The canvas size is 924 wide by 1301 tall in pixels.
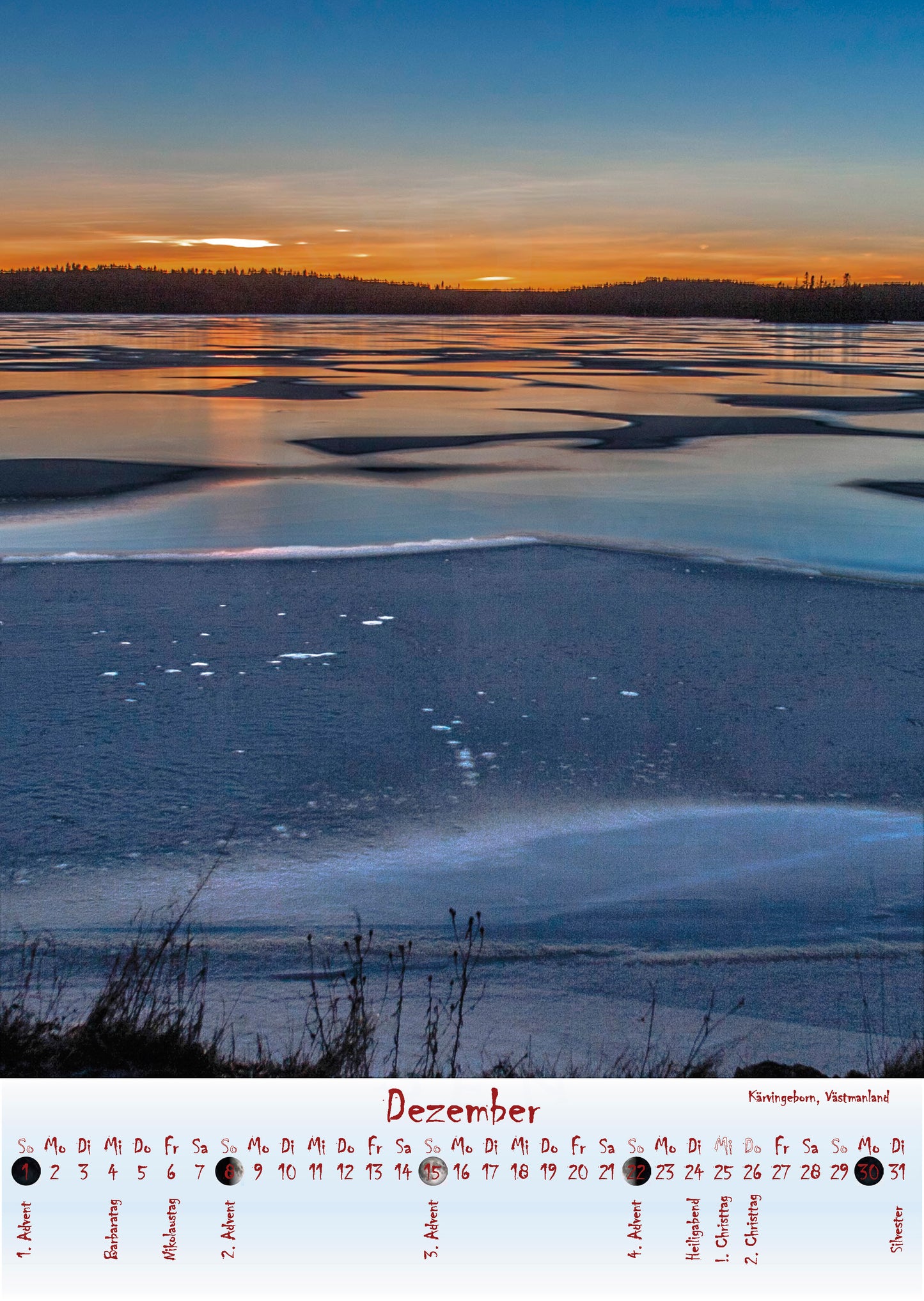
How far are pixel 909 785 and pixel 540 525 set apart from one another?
6.18 metres

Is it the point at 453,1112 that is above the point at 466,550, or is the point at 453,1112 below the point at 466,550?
below

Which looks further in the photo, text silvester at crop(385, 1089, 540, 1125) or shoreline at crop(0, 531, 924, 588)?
shoreline at crop(0, 531, 924, 588)

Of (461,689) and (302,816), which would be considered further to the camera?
(461,689)

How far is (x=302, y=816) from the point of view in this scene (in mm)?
4754

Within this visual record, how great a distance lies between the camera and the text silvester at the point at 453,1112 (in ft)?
8.42

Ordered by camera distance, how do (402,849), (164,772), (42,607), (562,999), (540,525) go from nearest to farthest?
(562,999), (402,849), (164,772), (42,607), (540,525)

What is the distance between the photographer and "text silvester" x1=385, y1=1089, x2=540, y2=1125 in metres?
2.57

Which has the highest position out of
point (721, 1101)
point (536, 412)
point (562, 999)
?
point (536, 412)

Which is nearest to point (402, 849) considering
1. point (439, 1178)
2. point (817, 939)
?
point (817, 939)

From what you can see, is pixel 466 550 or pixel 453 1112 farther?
pixel 466 550

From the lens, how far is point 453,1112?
8.43 ft

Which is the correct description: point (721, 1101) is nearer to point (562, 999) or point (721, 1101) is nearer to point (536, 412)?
point (562, 999)

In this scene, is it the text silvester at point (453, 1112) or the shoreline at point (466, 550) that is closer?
the text silvester at point (453, 1112)

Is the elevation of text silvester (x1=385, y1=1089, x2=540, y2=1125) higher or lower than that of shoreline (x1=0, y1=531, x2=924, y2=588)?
lower
